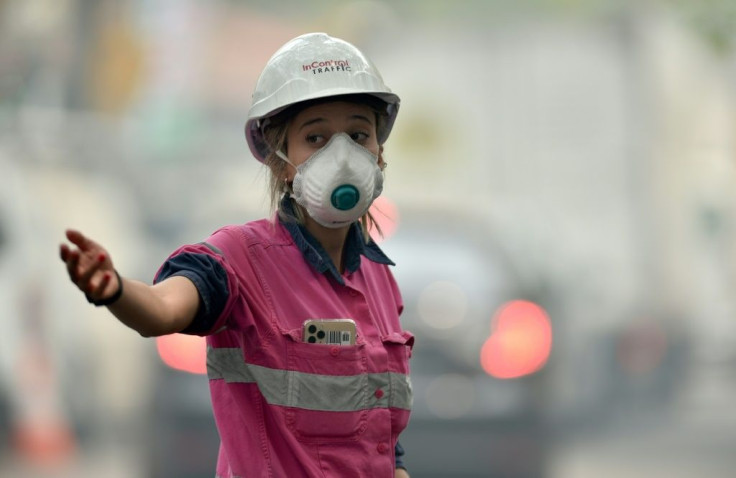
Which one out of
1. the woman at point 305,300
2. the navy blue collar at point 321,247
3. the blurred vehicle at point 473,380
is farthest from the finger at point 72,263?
the blurred vehicle at point 473,380

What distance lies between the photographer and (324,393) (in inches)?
131

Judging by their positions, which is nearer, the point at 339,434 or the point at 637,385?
the point at 339,434

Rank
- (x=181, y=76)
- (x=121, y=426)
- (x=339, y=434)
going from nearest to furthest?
(x=339, y=434) → (x=121, y=426) → (x=181, y=76)

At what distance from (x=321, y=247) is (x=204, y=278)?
15.5 inches

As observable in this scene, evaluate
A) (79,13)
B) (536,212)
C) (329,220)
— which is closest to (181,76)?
(79,13)

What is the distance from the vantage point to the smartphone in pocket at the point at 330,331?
333 centimetres

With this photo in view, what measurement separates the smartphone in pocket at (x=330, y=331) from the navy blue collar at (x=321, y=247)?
0.41 ft

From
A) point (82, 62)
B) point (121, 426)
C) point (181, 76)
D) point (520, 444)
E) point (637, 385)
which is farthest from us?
point (181, 76)

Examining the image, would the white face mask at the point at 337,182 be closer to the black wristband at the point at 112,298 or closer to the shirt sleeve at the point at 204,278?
the shirt sleeve at the point at 204,278

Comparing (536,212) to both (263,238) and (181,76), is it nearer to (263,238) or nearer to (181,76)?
(181,76)

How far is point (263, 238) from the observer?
341 centimetres

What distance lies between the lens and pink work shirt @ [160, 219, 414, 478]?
329cm

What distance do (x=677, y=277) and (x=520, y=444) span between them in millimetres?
9375

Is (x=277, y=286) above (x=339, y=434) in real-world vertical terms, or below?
above
